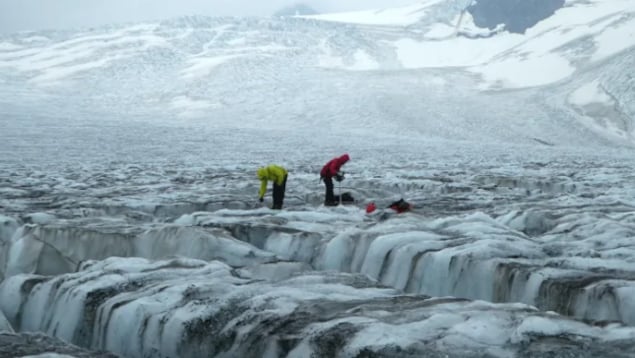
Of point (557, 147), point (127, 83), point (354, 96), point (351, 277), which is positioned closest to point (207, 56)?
point (127, 83)

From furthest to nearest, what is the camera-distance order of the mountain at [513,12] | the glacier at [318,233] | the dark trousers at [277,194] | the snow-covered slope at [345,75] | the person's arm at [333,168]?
the mountain at [513,12]
the snow-covered slope at [345,75]
the person's arm at [333,168]
the dark trousers at [277,194]
the glacier at [318,233]

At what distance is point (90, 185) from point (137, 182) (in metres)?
0.96

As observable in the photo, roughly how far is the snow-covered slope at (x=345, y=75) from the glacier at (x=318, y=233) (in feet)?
1.30

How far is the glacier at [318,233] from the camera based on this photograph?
152 inches

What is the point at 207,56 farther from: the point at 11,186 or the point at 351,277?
the point at 351,277

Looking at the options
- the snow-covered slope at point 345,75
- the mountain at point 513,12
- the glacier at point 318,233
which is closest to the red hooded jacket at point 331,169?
the glacier at point 318,233

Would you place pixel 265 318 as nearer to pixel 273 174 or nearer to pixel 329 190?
pixel 273 174

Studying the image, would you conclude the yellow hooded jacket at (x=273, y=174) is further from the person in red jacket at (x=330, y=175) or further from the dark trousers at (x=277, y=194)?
the person in red jacket at (x=330, y=175)

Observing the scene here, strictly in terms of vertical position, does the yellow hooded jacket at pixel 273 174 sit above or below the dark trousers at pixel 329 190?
above

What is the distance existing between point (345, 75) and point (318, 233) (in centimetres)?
4045

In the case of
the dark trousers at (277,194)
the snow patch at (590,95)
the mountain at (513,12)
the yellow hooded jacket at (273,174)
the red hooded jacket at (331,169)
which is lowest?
the dark trousers at (277,194)

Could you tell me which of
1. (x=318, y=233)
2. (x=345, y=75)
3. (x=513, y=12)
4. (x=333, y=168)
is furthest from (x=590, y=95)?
(x=318, y=233)

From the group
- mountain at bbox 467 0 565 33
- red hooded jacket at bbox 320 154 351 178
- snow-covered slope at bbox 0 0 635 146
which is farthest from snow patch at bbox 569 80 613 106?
red hooded jacket at bbox 320 154 351 178

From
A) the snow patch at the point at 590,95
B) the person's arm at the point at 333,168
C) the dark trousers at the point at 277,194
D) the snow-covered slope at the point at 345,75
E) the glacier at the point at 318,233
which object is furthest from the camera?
the snow patch at the point at 590,95
